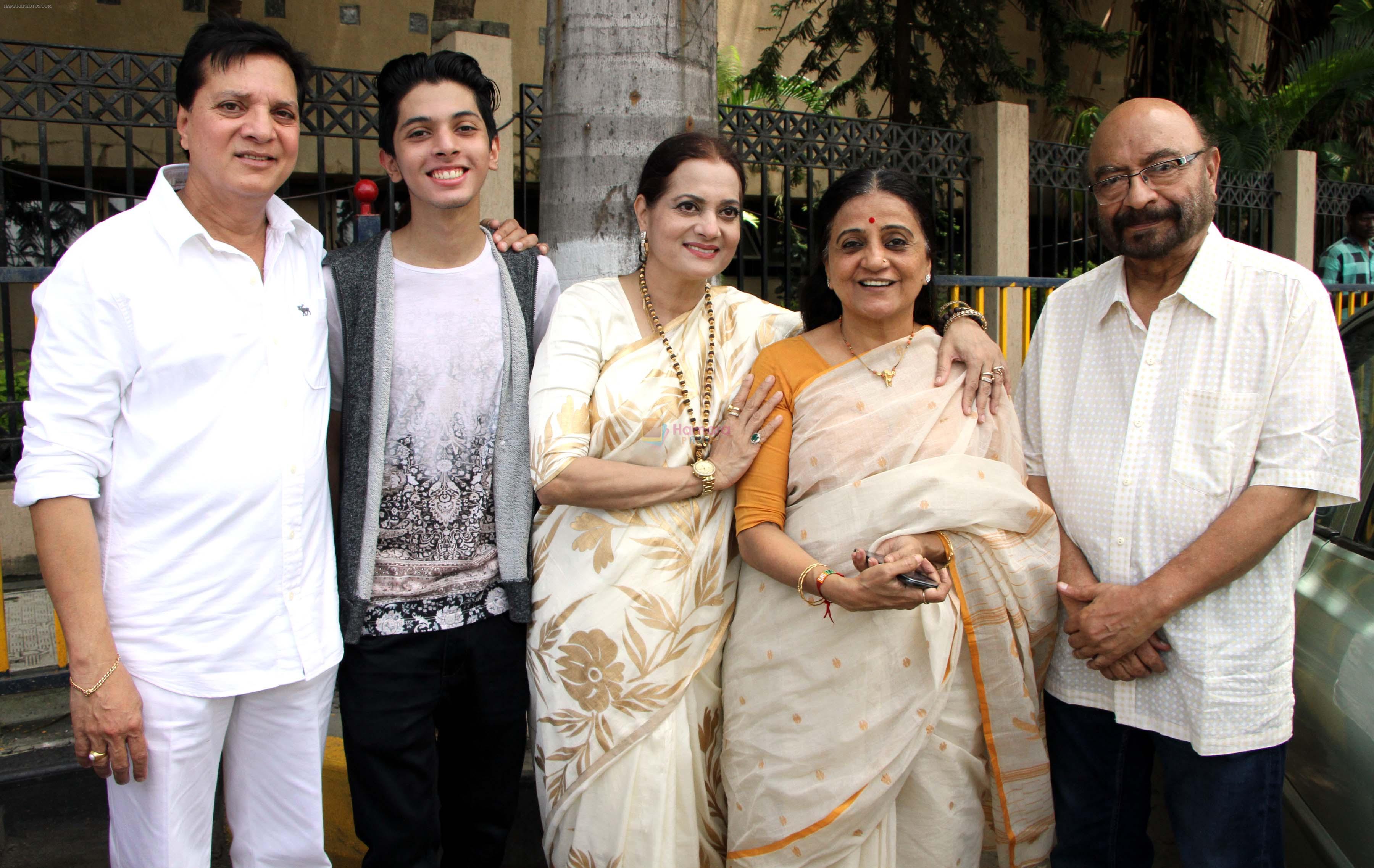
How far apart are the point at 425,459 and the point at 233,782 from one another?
0.78 metres

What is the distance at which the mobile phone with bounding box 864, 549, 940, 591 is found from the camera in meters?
1.90

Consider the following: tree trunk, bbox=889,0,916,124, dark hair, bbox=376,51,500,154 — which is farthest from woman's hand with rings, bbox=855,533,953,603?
tree trunk, bbox=889,0,916,124

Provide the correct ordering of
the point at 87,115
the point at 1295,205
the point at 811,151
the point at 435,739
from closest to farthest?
the point at 435,739 → the point at 87,115 → the point at 811,151 → the point at 1295,205

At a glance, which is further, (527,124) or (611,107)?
(527,124)

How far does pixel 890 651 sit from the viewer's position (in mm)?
2189

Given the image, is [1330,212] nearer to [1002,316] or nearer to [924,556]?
[1002,316]

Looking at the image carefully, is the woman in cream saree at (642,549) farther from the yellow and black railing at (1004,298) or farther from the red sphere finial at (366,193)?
the yellow and black railing at (1004,298)

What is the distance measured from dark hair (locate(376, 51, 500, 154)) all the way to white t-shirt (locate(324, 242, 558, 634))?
0.32 m

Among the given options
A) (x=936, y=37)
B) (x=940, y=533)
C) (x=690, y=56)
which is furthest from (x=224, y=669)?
(x=936, y=37)

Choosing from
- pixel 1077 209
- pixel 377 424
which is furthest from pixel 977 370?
pixel 1077 209

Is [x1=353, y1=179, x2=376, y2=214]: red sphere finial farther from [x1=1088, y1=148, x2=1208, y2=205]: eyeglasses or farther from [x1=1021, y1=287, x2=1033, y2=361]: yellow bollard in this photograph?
[x1=1021, y1=287, x2=1033, y2=361]: yellow bollard

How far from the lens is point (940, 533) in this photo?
2150 mm

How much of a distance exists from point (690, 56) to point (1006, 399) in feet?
4.75

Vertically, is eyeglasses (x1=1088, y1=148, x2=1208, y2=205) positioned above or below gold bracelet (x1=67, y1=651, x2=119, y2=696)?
above
